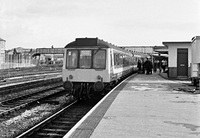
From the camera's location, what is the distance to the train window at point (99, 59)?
1301 centimetres

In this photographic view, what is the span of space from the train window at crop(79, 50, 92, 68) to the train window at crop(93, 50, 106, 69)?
0.25 m

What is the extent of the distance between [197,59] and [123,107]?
8.42 metres

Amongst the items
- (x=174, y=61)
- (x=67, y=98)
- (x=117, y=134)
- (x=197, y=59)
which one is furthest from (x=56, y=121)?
(x=174, y=61)

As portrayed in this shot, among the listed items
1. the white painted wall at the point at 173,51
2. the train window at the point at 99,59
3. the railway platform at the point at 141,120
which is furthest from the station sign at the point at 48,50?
the railway platform at the point at 141,120

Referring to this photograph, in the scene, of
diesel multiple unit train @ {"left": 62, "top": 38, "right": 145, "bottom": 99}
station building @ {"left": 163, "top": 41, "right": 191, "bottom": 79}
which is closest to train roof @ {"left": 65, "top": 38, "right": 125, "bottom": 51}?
diesel multiple unit train @ {"left": 62, "top": 38, "right": 145, "bottom": 99}

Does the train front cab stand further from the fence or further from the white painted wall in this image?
the fence

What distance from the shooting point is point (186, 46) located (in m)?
22.6

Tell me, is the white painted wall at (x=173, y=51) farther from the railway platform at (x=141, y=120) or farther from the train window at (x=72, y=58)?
the railway platform at (x=141, y=120)

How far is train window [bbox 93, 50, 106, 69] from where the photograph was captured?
13.0 metres

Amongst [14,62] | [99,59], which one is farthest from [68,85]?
[14,62]

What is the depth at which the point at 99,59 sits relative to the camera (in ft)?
42.9

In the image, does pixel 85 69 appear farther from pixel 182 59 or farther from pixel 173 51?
pixel 182 59

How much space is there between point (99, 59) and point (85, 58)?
69 cm

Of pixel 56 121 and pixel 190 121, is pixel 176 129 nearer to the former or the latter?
pixel 190 121
